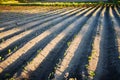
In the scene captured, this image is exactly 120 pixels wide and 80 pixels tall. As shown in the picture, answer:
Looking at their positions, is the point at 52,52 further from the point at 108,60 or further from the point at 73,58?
the point at 108,60

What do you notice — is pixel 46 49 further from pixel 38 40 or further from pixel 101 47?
pixel 101 47

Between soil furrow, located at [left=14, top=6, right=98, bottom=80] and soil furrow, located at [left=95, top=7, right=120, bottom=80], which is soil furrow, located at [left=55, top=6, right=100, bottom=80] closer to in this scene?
soil furrow, located at [left=14, top=6, right=98, bottom=80]

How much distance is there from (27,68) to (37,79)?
1.88 ft

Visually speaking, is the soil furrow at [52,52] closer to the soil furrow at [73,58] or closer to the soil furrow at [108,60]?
the soil furrow at [73,58]

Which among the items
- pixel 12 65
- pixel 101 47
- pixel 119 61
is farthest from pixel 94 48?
pixel 12 65

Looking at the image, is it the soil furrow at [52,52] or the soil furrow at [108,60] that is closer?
the soil furrow at [108,60]

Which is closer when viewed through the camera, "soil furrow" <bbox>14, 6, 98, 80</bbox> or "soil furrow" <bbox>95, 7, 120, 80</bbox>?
"soil furrow" <bbox>95, 7, 120, 80</bbox>

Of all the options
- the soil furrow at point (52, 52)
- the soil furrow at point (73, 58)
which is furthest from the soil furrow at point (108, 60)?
the soil furrow at point (52, 52)

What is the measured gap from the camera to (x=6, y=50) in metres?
6.96

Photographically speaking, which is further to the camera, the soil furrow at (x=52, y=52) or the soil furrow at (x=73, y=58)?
the soil furrow at (x=52, y=52)

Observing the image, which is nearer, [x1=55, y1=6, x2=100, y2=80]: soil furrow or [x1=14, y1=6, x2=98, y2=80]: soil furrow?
[x1=55, y1=6, x2=100, y2=80]: soil furrow

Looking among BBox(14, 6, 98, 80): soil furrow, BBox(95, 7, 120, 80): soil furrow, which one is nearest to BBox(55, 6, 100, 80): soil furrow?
BBox(14, 6, 98, 80): soil furrow

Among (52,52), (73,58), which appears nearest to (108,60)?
(73,58)

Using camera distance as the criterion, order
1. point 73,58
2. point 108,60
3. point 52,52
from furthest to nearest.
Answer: point 52,52 < point 73,58 < point 108,60
